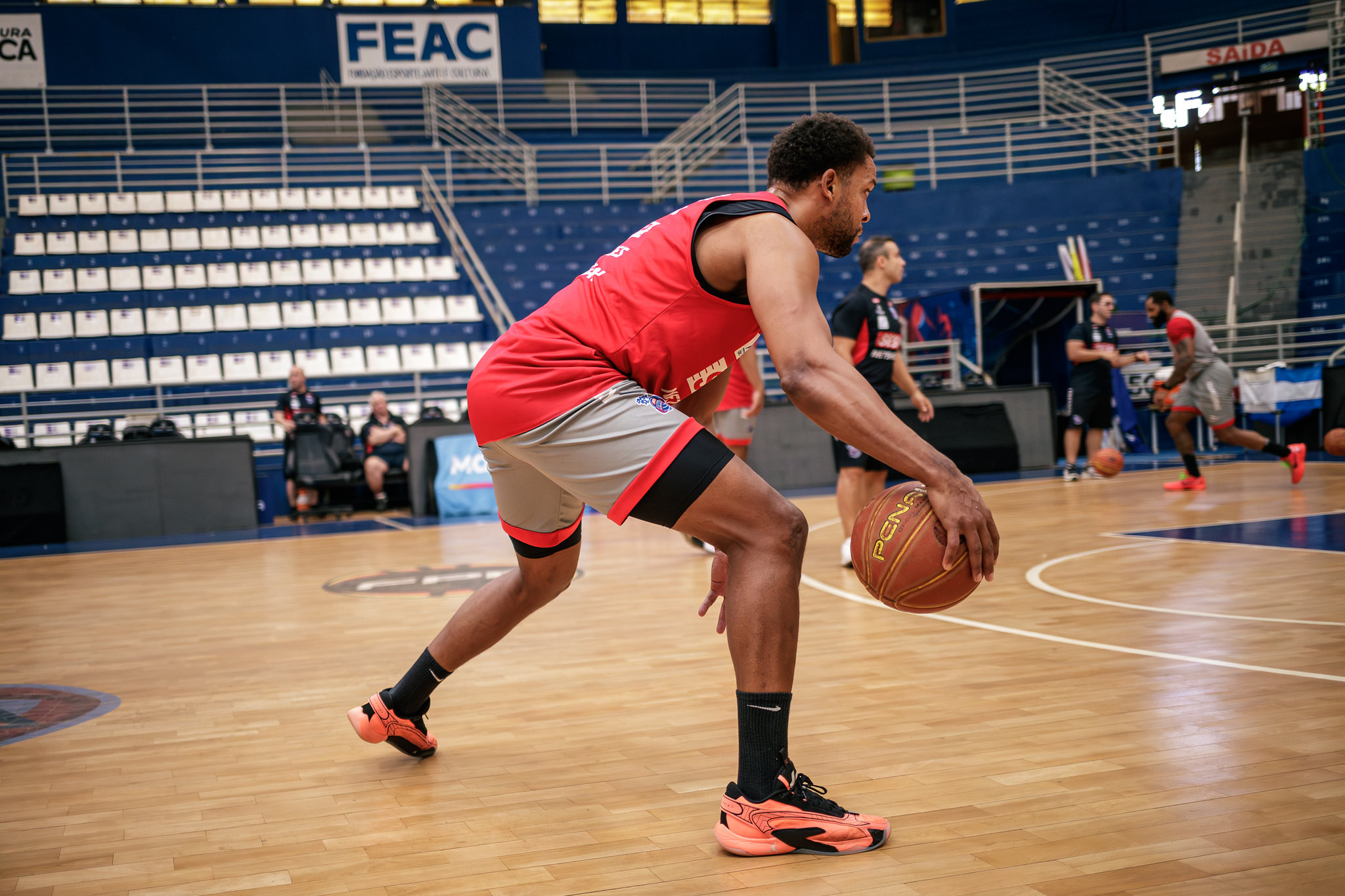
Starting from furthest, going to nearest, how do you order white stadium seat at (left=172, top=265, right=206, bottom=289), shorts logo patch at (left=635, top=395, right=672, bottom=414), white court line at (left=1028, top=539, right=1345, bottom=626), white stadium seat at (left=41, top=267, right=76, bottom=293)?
white stadium seat at (left=172, top=265, right=206, bottom=289)
white stadium seat at (left=41, top=267, right=76, bottom=293)
white court line at (left=1028, top=539, right=1345, bottom=626)
shorts logo patch at (left=635, top=395, right=672, bottom=414)

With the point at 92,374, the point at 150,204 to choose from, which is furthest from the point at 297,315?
the point at 150,204

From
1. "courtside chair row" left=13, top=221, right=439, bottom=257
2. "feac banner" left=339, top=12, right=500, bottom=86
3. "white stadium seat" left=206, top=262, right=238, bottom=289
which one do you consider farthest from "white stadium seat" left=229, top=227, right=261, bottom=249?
"feac banner" left=339, top=12, right=500, bottom=86

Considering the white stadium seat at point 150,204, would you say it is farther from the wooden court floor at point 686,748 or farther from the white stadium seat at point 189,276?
the wooden court floor at point 686,748

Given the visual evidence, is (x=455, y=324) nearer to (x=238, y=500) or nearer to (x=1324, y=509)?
(x=238, y=500)

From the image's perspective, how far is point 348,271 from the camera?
48.8 ft

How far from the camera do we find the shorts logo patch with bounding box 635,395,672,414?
223 cm

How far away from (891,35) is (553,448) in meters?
22.8

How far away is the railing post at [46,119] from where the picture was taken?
16.3 meters

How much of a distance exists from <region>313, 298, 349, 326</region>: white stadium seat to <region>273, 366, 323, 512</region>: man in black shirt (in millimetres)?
2756

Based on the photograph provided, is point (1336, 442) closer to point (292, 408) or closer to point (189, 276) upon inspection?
point (292, 408)

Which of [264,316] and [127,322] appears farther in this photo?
[264,316]

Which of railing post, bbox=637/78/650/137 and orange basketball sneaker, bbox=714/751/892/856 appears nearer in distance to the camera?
orange basketball sneaker, bbox=714/751/892/856

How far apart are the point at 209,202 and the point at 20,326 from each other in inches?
132

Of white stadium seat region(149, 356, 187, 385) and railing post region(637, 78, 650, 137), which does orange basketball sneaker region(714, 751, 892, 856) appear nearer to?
white stadium seat region(149, 356, 187, 385)
